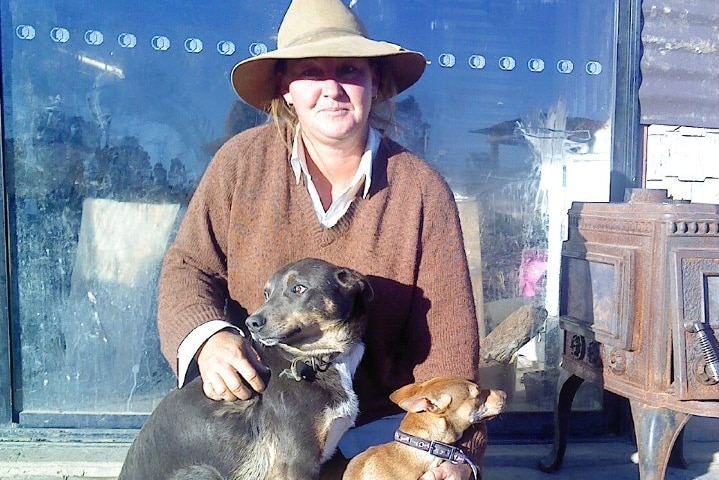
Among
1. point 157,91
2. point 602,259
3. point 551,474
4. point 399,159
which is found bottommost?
point 551,474

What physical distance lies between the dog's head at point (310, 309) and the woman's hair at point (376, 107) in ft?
2.17

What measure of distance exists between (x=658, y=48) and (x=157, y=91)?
9.50ft

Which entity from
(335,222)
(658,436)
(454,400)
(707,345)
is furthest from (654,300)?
(335,222)

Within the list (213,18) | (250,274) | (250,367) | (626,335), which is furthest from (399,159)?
(213,18)

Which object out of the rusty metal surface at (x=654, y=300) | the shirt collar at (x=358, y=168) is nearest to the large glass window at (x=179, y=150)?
the rusty metal surface at (x=654, y=300)

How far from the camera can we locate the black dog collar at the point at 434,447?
2.04 m

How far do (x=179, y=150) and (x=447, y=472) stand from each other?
89.6 inches

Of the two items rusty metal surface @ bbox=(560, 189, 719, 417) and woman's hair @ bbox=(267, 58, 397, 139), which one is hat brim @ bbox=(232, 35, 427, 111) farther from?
rusty metal surface @ bbox=(560, 189, 719, 417)

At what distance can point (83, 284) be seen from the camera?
340 centimetres

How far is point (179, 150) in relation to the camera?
3.39 meters

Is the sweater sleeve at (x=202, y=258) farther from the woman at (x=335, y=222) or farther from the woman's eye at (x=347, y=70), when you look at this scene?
the woman's eye at (x=347, y=70)

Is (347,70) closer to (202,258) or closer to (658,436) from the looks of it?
(202,258)

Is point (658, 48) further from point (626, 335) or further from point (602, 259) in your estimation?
point (626, 335)

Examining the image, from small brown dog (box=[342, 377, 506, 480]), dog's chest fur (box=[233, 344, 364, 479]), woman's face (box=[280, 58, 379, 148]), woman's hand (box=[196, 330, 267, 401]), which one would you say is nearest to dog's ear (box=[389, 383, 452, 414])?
small brown dog (box=[342, 377, 506, 480])
